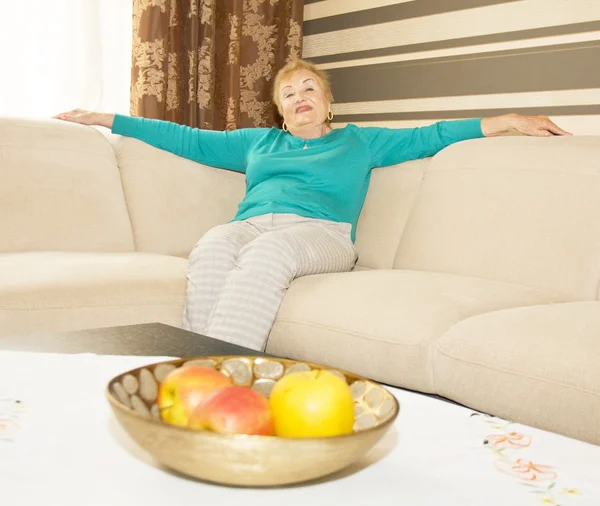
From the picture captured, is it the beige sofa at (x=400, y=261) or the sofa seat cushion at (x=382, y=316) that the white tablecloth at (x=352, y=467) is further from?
the sofa seat cushion at (x=382, y=316)

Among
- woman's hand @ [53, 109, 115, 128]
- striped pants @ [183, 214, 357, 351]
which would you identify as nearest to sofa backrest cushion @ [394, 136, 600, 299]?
striped pants @ [183, 214, 357, 351]

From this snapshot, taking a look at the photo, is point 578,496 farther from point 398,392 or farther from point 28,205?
point 28,205

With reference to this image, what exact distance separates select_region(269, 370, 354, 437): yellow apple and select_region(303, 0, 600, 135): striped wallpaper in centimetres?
255

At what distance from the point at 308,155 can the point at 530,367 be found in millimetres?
1394

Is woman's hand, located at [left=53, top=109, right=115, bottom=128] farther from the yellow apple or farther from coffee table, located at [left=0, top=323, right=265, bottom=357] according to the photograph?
the yellow apple

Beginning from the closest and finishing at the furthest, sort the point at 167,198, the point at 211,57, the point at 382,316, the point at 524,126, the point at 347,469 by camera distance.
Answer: the point at 347,469 < the point at 382,316 < the point at 524,126 < the point at 167,198 < the point at 211,57

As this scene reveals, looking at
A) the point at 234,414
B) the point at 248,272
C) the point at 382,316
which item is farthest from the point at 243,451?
the point at 248,272

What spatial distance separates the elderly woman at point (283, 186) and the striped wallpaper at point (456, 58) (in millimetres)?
699

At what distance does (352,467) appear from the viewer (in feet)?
2.79

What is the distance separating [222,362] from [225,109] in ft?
9.44

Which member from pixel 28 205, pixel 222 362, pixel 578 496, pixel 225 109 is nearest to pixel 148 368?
pixel 222 362

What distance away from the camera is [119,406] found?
80 cm

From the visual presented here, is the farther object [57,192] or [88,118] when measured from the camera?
[88,118]

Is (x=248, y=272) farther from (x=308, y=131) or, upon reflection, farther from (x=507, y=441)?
(x=507, y=441)
